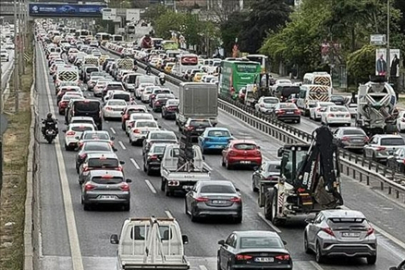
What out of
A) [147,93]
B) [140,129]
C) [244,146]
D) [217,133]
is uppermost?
[244,146]

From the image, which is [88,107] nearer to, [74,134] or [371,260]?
[74,134]

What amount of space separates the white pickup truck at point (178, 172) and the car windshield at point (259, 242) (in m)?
14.3

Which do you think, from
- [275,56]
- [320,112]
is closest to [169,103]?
[320,112]

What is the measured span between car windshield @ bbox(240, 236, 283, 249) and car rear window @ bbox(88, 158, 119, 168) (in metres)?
16.9

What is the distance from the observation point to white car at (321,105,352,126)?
72.6m

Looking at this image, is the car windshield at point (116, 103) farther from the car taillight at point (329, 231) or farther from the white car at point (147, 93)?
the car taillight at point (329, 231)

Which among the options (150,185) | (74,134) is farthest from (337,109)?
(150,185)

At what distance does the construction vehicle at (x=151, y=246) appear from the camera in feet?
78.8

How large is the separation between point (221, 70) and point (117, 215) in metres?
60.8

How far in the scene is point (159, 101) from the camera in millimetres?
81625

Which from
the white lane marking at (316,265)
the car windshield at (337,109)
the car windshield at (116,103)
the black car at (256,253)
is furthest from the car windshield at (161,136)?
the black car at (256,253)

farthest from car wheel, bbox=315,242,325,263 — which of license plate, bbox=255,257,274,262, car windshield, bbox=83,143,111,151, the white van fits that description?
the white van

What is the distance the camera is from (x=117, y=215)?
124 ft

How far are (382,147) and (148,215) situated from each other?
18057 millimetres
